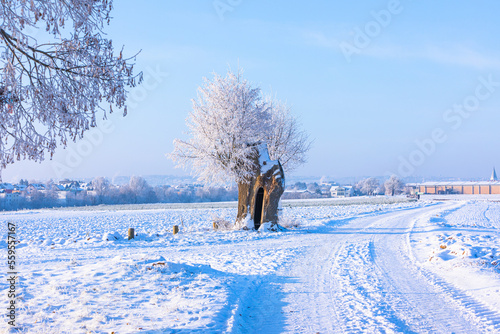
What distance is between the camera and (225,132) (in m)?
19.8

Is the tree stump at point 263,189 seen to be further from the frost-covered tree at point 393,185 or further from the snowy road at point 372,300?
the frost-covered tree at point 393,185

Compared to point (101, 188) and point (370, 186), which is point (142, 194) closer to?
point (101, 188)

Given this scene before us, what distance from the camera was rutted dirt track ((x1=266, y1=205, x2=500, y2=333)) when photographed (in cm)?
564

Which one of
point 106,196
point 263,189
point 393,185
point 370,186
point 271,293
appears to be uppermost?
point 393,185

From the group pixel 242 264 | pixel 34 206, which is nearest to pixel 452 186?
pixel 34 206

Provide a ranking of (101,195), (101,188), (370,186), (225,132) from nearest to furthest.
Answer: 1. (225,132)
2. (101,195)
3. (101,188)
4. (370,186)

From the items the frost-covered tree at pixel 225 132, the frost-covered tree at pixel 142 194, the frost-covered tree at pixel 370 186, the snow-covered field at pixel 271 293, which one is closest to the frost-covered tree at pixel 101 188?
the frost-covered tree at pixel 142 194

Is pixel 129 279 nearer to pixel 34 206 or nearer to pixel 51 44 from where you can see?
pixel 51 44

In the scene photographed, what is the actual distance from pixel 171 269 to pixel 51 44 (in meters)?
5.32

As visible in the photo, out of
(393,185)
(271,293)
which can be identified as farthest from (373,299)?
(393,185)

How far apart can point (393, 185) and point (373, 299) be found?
143462mm

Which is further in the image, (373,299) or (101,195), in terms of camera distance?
(101,195)

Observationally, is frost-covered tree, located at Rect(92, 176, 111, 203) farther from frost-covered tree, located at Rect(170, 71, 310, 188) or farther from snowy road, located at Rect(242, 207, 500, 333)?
snowy road, located at Rect(242, 207, 500, 333)

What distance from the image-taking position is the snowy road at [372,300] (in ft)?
18.5
